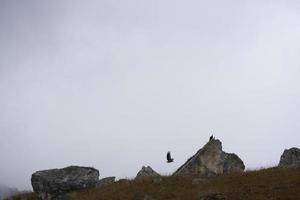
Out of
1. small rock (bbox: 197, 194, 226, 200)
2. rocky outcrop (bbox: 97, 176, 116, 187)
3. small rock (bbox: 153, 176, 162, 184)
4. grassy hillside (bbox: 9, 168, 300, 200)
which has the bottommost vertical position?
small rock (bbox: 197, 194, 226, 200)

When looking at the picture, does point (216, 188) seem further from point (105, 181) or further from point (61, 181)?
point (61, 181)

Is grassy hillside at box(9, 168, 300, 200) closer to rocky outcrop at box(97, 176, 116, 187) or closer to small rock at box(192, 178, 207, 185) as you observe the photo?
small rock at box(192, 178, 207, 185)

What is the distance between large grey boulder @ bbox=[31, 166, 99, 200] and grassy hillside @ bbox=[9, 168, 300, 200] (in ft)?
5.92

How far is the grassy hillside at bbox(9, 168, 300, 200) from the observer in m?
29.5

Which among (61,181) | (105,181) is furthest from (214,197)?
(61,181)

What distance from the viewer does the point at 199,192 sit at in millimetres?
31094

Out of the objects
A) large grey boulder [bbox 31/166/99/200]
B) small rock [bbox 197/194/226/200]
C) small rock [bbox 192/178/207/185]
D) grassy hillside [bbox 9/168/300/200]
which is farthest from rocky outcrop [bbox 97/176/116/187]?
small rock [bbox 197/194/226/200]

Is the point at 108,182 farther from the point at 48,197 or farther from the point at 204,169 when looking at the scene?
the point at 204,169

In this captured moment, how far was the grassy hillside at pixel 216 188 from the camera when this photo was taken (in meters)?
29.5

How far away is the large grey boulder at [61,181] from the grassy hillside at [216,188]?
1804 mm

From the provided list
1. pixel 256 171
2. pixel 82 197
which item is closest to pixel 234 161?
pixel 256 171

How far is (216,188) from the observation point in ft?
104

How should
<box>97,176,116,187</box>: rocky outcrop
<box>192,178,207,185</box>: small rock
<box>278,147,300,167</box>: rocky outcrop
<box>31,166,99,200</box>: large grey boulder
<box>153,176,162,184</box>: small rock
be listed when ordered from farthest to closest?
<box>278,147,300,167</box>: rocky outcrop
<box>97,176,116,187</box>: rocky outcrop
<box>31,166,99,200</box>: large grey boulder
<box>153,176,162,184</box>: small rock
<box>192,178,207,185</box>: small rock

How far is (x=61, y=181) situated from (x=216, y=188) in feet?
48.9
